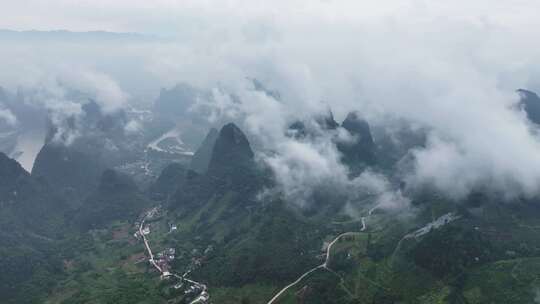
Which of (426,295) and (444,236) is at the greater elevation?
(444,236)

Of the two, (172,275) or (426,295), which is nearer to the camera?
(426,295)

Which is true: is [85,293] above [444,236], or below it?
below

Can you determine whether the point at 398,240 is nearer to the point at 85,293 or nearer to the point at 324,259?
the point at 324,259

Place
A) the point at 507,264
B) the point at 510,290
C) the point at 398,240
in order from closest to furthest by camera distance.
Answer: the point at 510,290, the point at 507,264, the point at 398,240

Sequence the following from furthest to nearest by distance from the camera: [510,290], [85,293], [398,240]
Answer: [398,240], [85,293], [510,290]

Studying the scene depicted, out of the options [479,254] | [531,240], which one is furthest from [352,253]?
[531,240]

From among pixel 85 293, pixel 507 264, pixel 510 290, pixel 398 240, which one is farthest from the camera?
pixel 398 240

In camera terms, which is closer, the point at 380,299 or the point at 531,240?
the point at 380,299

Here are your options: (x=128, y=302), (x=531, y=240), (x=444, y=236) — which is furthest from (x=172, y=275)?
(x=531, y=240)

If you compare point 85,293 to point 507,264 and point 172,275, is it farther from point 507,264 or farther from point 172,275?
point 507,264
